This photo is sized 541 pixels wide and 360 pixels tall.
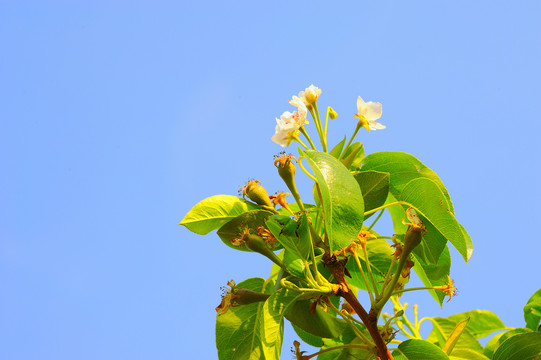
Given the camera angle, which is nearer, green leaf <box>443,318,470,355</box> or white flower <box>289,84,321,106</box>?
green leaf <box>443,318,470,355</box>

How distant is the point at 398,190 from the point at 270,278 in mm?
649

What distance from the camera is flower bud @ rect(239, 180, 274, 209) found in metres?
1.92

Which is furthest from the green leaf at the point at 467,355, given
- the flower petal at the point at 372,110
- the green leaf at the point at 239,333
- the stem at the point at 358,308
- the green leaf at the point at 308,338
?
the flower petal at the point at 372,110

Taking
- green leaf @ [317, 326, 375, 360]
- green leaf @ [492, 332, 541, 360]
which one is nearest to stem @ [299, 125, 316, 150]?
green leaf @ [317, 326, 375, 360]

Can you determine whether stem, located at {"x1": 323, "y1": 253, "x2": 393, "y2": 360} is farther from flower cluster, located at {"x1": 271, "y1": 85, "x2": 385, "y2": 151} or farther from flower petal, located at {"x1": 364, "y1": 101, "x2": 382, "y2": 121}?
flower petal, located at {"x1": 364, "y1": 101, "x2": 382, "y2": 121}

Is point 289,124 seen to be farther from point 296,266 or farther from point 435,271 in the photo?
point 435,271

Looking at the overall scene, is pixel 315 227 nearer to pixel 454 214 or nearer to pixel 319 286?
pixel 319 286

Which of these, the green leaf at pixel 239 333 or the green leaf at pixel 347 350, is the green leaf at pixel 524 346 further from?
the green leaf at pixel 239 333

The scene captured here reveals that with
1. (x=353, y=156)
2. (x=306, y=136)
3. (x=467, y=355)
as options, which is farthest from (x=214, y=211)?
(x=467, y=355)

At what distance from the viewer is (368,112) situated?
2.08 meters

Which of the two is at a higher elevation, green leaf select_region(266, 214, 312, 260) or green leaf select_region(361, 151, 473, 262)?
green leaf select_region(361, 151, 473, 262)

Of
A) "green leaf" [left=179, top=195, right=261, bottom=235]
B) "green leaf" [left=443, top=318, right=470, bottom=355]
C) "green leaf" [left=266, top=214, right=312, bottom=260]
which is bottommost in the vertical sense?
"green leaf" [left=443, top=318, right=470, bottom=355]

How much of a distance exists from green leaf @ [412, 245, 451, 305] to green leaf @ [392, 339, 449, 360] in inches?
12.0

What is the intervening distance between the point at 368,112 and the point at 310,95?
0.26 meters
